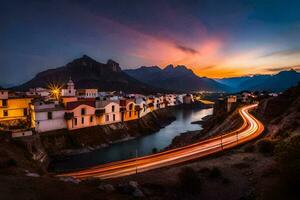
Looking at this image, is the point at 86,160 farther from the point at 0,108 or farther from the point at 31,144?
the point at 0,108

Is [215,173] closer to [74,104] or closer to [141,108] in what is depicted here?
[74,104]

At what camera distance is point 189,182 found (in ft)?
63.9

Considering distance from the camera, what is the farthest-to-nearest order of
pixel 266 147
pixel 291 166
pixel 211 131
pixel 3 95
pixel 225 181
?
pixel 211 131 < pixel 3 95 < pixel 266 147 < pixel 225 181 < pixel 291 166

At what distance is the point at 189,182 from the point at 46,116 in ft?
133

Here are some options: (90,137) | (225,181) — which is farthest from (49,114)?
(225,181)

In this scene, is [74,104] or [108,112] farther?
[108,112]

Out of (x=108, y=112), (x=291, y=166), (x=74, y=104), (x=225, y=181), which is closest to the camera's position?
(x=291, y=166)

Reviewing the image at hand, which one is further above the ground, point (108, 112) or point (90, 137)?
point (108, 112)

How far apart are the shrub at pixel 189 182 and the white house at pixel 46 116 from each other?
39061 millimetres

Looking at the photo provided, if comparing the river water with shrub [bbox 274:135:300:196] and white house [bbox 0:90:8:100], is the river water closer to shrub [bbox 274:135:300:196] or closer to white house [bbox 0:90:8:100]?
white house [bbox 0:90:8:100]

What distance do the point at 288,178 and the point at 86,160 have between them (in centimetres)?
3714

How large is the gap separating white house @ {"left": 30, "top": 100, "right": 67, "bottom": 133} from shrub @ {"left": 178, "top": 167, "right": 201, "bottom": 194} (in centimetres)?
3906

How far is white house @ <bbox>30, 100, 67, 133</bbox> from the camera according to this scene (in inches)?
1953

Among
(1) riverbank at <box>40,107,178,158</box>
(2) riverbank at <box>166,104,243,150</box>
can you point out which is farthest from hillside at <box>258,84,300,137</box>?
(1) riverbank at <box>40,107,178,158</box>
